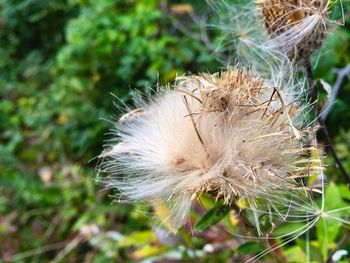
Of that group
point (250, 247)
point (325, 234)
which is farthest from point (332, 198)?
point (250, 247)

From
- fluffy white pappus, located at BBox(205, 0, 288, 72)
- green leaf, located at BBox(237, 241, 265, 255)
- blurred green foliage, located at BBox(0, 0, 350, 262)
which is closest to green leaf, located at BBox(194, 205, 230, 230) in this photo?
green leaf, located at BBox(237, 241, 265, 255)

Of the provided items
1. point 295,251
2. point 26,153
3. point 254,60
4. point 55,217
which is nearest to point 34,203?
point 55,217

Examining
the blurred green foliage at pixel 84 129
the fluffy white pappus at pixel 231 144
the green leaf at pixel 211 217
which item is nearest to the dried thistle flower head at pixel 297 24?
the fluffy white pappus at pixel 231 144

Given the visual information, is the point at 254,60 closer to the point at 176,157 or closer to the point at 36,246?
the point at 176,157

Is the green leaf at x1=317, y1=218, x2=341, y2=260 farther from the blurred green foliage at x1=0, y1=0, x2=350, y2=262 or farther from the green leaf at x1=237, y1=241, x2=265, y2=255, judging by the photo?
the blurred green foliage at x1=0, y1=0, x2=350, y2=262

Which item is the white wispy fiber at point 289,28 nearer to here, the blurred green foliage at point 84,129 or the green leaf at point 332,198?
the green leaf at point 332,198
